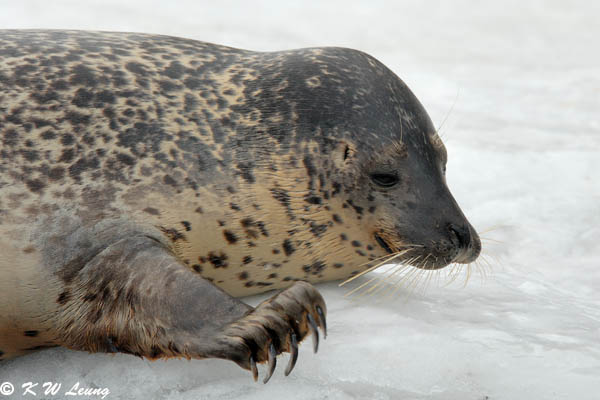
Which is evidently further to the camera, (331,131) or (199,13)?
(199,13)

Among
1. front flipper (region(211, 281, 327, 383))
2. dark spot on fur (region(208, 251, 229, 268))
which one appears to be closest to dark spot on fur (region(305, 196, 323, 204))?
dark spot on fur (region(208, 251, 229, 268))

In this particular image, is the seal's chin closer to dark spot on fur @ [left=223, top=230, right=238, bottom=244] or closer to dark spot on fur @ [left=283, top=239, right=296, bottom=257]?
dark spot on fur @ [left=283, top=239, right=296, bottom=257]

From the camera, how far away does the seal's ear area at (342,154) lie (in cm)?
266

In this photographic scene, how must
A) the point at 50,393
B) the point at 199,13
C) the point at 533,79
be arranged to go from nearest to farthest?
the point at 50,393, the point at 533,79, the point at 199,13

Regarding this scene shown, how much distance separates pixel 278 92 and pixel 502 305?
1235 millimetres

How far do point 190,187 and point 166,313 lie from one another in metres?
0.57

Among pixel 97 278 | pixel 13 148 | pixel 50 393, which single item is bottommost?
pixel 50 393

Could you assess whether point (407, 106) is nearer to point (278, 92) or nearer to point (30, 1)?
point (278, 92)

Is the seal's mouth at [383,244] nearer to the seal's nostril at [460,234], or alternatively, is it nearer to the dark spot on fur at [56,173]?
the seal's nostril at [460,234]

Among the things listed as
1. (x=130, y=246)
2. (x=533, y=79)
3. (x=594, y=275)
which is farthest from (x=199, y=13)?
(x=130, y=246)

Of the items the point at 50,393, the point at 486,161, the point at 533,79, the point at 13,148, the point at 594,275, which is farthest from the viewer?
the point at 533,79

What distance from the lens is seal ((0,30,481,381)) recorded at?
2135mm

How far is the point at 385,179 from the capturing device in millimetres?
2689

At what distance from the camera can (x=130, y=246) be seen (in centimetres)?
221
